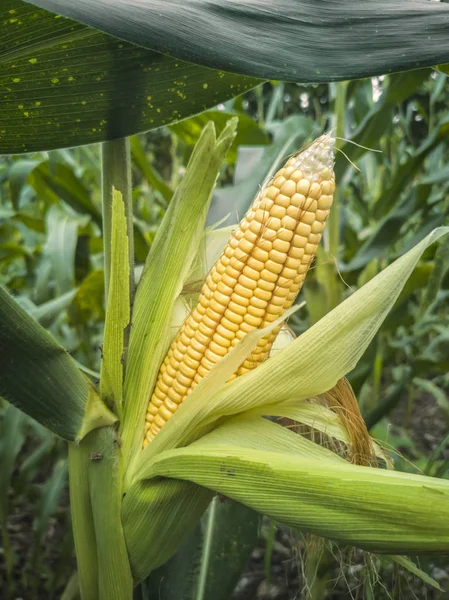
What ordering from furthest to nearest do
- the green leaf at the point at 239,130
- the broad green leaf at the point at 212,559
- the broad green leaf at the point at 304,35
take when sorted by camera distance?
1. the green leaf at the point at 239,130
2. the broad green leaf at the point at 212,559
3. the broad green leaf at the point at 304,35

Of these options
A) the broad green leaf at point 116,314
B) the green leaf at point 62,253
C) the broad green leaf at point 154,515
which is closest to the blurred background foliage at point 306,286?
the green leaf at point 62,253

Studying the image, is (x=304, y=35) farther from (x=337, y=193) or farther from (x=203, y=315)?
(x=337, y=193)

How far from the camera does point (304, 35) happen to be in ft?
1.25

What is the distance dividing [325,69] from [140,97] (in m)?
0.20

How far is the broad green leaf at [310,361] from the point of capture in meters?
0.50

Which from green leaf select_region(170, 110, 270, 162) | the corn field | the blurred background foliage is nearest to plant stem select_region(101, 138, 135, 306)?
the corn field

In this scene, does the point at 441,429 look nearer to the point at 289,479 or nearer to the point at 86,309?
the point at 86,309

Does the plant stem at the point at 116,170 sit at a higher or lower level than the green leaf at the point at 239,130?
lower

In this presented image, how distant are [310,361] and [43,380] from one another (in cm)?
25

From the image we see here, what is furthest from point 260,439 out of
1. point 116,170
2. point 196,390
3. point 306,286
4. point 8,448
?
point 8,448

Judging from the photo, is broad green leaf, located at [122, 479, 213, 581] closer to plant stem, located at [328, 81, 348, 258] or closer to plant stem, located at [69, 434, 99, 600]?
plant stem, located at [69, 434, 99, 600]

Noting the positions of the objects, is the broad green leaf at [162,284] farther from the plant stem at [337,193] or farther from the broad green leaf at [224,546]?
the plant stem at [337,193]

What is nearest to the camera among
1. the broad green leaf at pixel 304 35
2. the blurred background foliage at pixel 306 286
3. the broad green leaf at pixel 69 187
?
the broad green leaf at pixel 304 35

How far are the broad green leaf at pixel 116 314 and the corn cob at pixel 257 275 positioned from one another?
0.19 feet
